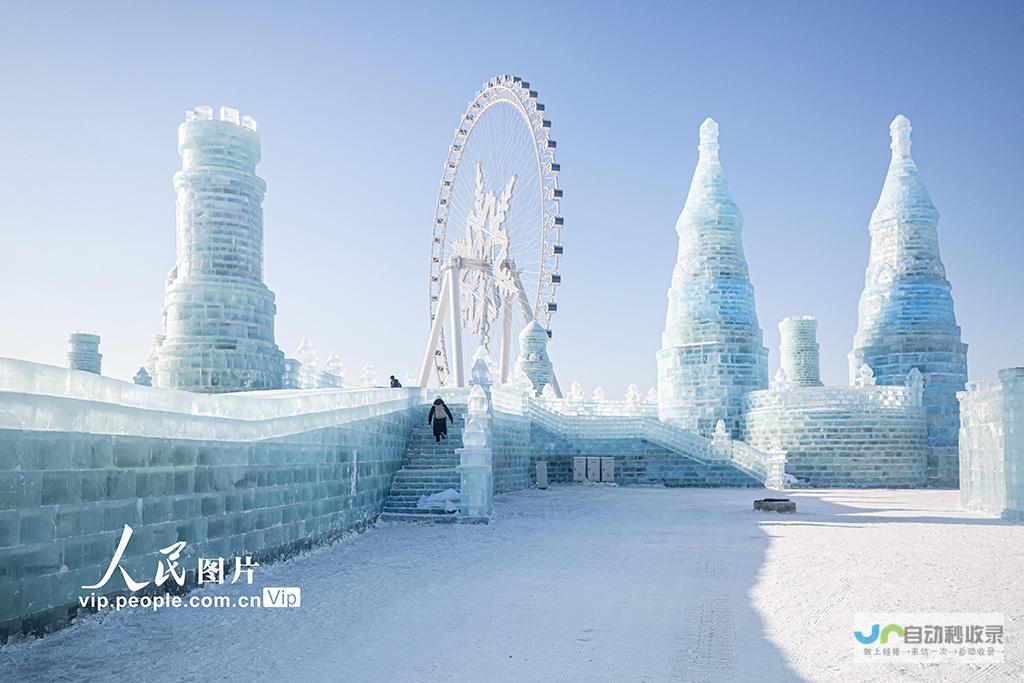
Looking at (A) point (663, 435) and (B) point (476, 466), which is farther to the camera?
(A) point (663, 435)

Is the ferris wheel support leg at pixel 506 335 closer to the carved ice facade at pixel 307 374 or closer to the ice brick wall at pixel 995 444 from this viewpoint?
the carved ice facade at pixel 307 374

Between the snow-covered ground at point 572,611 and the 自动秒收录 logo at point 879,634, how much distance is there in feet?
0.60

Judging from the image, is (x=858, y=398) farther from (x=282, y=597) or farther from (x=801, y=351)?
(x=282, y=597)

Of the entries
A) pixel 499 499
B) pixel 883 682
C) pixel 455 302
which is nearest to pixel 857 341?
pixel 455 302

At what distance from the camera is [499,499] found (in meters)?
22.8

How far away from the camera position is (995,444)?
18109 millimetres

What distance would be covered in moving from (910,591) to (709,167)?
3218 cm

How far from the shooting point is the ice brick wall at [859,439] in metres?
→ 31.8

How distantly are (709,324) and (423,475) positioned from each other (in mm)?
21633

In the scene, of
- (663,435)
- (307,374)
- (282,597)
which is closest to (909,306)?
(663,435)

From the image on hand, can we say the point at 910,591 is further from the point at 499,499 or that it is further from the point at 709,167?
the point at 709,167

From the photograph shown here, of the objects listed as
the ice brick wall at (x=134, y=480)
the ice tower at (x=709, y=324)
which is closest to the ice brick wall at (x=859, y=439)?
the ice tower at (x=709, y=324)

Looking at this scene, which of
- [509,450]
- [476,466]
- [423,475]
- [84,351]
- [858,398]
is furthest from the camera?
[84,351]

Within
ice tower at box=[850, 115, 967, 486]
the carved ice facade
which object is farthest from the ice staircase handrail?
ice tower at box=[850, 115, 967, 486]
